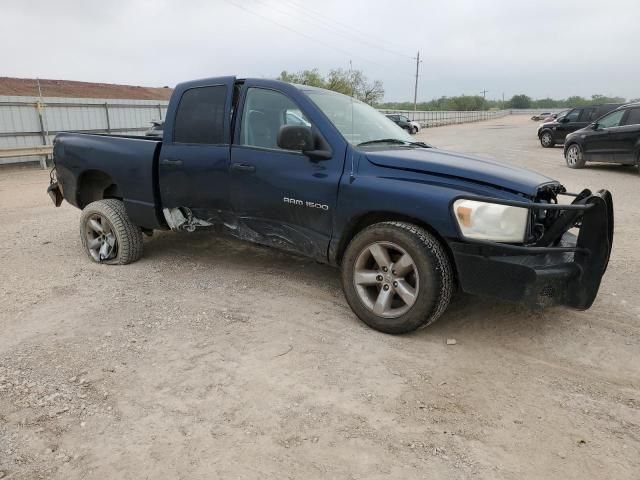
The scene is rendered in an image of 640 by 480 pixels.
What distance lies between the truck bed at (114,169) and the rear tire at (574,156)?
12437 millimetres

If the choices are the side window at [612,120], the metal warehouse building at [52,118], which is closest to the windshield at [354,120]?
the metal warehouse building at [52,118]

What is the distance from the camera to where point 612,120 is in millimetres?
13047

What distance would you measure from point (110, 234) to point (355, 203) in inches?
118

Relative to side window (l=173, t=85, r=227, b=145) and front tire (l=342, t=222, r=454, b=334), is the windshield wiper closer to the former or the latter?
front tire (l=342, t=222, r=454, b=334)

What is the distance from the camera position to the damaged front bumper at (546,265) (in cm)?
319

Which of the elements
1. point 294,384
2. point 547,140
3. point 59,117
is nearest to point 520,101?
point 547,140

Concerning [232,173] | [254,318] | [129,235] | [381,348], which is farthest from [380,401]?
[129,235]

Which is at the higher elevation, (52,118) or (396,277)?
(52,118)

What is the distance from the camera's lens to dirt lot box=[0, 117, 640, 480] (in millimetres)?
2428

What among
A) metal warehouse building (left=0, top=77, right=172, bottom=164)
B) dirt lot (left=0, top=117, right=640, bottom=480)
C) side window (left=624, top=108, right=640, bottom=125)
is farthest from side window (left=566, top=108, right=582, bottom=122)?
dirt lot (left=0, top=117, right=640, bottom=480)

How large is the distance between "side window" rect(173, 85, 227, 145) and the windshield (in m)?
0.88

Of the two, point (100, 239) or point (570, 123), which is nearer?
point (100, 239)

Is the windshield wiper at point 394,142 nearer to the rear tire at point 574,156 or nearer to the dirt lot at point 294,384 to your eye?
the dirt lot at point 294,384

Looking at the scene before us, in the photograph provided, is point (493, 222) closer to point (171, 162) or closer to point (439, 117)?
point (171, 162)
